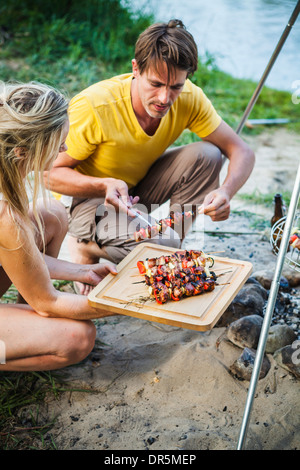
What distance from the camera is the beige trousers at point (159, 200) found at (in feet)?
11.1

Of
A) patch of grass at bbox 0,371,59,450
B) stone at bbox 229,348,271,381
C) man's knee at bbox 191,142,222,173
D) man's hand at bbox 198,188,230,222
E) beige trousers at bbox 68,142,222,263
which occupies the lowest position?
patch of grass at bbox 0,371,59,450

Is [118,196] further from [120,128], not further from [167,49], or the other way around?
[167,49]

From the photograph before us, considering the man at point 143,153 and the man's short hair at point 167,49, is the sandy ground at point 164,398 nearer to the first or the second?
the man at point 143,153

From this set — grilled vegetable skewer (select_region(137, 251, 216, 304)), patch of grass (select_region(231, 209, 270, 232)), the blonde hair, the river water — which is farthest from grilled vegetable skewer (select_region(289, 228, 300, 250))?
the river water

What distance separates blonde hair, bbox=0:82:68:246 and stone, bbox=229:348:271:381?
4.40 feet

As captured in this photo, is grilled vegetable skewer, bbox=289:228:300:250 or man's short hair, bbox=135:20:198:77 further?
man's short hair, bbox=135:20:198:77

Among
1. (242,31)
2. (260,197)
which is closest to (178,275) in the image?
(260,197)

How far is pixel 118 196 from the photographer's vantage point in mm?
3039

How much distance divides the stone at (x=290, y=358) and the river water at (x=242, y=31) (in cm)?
541

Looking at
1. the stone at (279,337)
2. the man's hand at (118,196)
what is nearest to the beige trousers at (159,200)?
the man's hand at (118,196)

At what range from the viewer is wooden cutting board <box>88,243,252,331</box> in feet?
7.84

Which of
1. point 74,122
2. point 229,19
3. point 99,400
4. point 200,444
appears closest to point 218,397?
point 200,444

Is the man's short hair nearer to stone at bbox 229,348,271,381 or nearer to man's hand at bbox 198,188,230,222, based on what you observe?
man's hand at bbox 198,188,230,222

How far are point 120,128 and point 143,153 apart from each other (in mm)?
258
